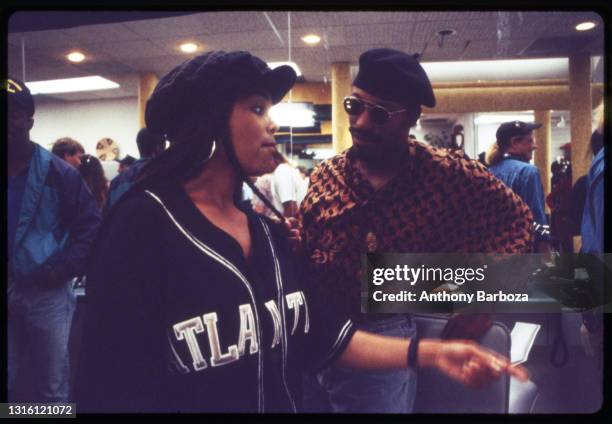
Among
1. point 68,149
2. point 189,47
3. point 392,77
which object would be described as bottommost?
point 68,149

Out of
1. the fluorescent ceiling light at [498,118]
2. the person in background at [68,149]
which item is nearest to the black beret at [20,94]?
the person in background at [68,149]

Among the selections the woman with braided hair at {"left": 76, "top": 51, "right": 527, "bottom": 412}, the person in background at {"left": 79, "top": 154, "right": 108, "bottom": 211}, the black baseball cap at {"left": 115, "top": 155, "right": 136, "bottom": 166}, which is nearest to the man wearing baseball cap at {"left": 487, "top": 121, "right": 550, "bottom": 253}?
the woman with braided hair at {"left": 76, "top": 51, "right": 527, "bottom": 412}

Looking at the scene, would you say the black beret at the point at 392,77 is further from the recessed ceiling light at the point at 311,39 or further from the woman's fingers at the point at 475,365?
the woman's fingers at the point at 475,365

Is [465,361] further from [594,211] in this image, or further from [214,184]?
[214,184]

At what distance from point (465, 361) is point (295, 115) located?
82 cm

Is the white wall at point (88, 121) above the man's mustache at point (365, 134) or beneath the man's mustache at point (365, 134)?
above

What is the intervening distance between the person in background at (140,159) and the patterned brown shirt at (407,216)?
17.1 inches

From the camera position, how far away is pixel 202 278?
3.33ft

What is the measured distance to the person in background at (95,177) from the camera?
1.49 meters

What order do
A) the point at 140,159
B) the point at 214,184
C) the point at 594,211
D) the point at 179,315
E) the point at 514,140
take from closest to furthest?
the point at 179,315
the point at 214,184
the point at 140,159
the point at 514,140
the point at 594,211

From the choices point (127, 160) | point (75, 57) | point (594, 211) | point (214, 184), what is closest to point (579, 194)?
point (594, 211)

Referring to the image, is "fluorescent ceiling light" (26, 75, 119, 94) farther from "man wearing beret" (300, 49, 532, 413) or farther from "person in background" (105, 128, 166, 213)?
"man wearing beret" (300, 49, 532, 413)

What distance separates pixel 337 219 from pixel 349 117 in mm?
276

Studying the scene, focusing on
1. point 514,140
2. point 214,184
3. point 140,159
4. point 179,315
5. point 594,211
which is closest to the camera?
point 179,315
